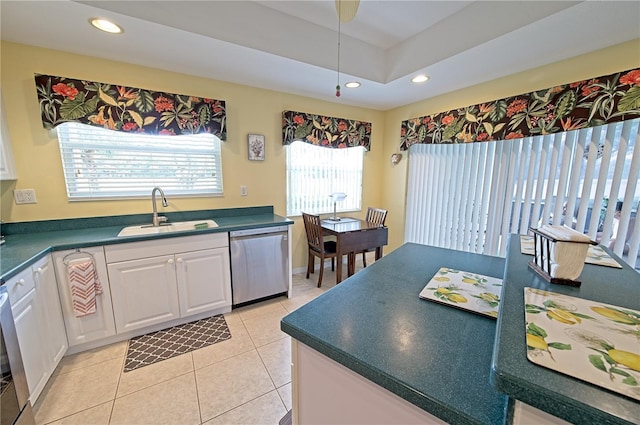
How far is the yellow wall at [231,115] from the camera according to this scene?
1.99 metres

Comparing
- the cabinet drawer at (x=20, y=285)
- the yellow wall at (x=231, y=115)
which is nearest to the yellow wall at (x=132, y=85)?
the yellow wall at (x=231, y=115)

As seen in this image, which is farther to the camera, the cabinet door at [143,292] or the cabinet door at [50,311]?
the cabinet door at [143,292]

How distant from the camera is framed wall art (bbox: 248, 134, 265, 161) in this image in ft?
9.78

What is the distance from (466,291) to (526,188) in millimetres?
2125

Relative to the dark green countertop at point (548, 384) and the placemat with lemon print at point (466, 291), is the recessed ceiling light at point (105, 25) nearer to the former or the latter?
the placemat with lemon print at point (466, 291)

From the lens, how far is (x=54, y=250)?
1.79m

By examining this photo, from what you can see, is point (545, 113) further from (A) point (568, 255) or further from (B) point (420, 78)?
(A) point (568, 255)

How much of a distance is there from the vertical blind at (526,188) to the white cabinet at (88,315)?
353 centimetres

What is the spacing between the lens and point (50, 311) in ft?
5.68

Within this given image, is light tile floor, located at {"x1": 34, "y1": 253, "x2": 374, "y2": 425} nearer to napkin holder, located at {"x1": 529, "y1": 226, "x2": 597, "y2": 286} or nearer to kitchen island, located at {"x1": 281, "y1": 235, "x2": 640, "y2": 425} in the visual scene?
kitchen island, located at {"x1": 281, "y1": 235, "x2": 640, "y2": 425}

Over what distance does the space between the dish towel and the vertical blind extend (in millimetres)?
3582

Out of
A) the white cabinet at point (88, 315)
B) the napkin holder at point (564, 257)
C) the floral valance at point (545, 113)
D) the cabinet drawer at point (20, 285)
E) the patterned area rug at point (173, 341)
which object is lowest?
the patterned area rug at point (173, 341)

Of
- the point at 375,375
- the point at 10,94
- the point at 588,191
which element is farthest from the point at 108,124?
the point at 588,191

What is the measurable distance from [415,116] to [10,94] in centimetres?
402
